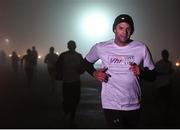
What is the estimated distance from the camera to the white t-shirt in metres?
3.31

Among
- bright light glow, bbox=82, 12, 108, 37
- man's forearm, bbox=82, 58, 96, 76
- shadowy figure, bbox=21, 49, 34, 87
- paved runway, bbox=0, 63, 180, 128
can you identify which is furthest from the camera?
shadowy figure, bbox=21, 49, 34, 87

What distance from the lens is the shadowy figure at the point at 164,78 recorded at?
545cm

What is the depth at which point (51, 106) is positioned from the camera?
18.1 ft

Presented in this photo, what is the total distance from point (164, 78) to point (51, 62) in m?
1.54

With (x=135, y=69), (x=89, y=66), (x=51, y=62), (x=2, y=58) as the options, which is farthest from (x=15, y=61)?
(x=135, y=69)

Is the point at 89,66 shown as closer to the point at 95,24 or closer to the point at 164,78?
the point at 95,24

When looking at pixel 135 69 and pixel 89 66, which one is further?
pixel 89 66

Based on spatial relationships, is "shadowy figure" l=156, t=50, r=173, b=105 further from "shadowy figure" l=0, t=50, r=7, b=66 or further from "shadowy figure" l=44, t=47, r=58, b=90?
"shadowy figure" l=0, t=50, r=7, b=66

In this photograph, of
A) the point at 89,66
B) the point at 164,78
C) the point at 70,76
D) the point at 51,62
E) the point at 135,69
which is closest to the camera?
the point at 135,69

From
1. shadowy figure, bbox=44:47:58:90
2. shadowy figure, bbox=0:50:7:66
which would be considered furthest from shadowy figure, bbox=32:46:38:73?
shadowy figure, bbox=0:50:7:66

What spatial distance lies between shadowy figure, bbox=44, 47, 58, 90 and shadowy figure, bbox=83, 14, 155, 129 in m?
2.08

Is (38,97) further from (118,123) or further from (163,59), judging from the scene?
(118,123)

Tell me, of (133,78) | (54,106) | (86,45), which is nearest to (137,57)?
(133,78)

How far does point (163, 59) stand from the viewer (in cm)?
543
